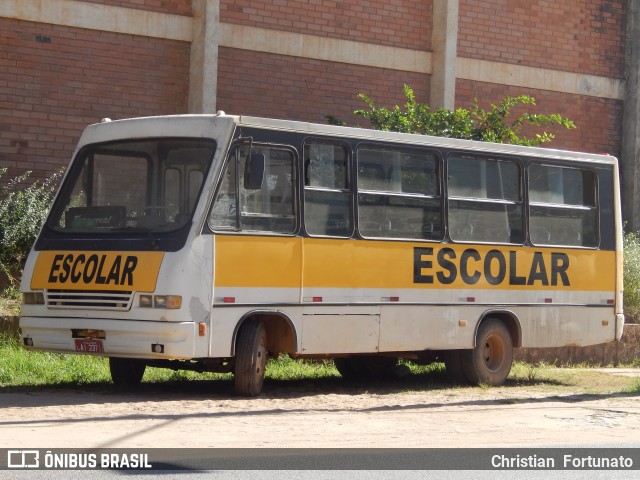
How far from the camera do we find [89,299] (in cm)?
1257

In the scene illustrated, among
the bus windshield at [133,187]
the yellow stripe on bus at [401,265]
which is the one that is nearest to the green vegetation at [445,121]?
Answer: the yellow stripe on bus at [401,265]

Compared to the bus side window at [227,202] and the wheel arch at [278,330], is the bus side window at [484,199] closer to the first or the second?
the wheel arch at [278,330]

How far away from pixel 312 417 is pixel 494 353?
14.8 ft

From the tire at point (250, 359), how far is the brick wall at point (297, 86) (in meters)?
8.70

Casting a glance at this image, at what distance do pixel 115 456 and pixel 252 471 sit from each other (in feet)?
3.54

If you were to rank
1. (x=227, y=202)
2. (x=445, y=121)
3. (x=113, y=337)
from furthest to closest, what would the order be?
(x=445, y=121) < (x=227, y=202) < (x=113, y=337)

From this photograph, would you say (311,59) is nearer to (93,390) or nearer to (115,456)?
(93,390)

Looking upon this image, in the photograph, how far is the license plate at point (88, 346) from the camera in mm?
12414

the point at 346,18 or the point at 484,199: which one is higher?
the point at 346,18

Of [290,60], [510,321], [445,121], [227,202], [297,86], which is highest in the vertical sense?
[290,60]

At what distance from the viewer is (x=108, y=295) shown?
12445 millimetres

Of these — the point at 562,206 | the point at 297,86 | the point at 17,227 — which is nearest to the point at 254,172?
the point at 562,206

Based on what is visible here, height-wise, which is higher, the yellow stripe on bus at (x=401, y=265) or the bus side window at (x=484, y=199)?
the bus side window at (x=484, y=199)

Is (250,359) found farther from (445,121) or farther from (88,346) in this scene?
(445,121)
